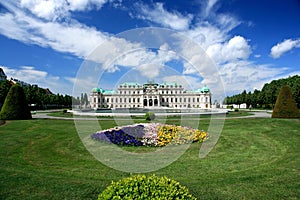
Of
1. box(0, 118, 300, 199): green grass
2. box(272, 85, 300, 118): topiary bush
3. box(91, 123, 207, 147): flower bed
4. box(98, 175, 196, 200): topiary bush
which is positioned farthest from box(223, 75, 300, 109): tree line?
box(98, 175, 196, 200): topiary bush

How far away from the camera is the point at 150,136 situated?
13672mm

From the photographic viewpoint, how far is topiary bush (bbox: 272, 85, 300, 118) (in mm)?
25969

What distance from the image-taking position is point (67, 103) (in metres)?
97.0

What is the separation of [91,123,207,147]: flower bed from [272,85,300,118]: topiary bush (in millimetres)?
17357

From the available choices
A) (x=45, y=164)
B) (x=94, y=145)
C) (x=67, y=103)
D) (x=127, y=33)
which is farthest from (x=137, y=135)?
(x=67, y=103)

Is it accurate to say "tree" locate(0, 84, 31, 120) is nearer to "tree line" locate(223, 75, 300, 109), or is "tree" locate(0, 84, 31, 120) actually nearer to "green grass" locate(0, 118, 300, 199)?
"green grass" locate(0, 118, 300, 199)

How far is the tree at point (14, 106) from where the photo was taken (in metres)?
26.0

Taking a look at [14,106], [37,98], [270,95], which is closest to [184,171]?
[14,106]

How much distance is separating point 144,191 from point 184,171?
494 centimetres

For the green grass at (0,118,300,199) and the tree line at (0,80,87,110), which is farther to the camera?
the tree line at (0,80,87,110)

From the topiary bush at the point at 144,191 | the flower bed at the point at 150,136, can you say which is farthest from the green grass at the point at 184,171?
the topiary bush at the point at 144,191

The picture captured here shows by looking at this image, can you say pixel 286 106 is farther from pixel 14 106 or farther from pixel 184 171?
pixel 14 106

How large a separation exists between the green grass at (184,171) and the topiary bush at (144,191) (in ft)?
7.95

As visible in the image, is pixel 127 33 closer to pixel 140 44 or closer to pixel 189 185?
pixel 140 44
